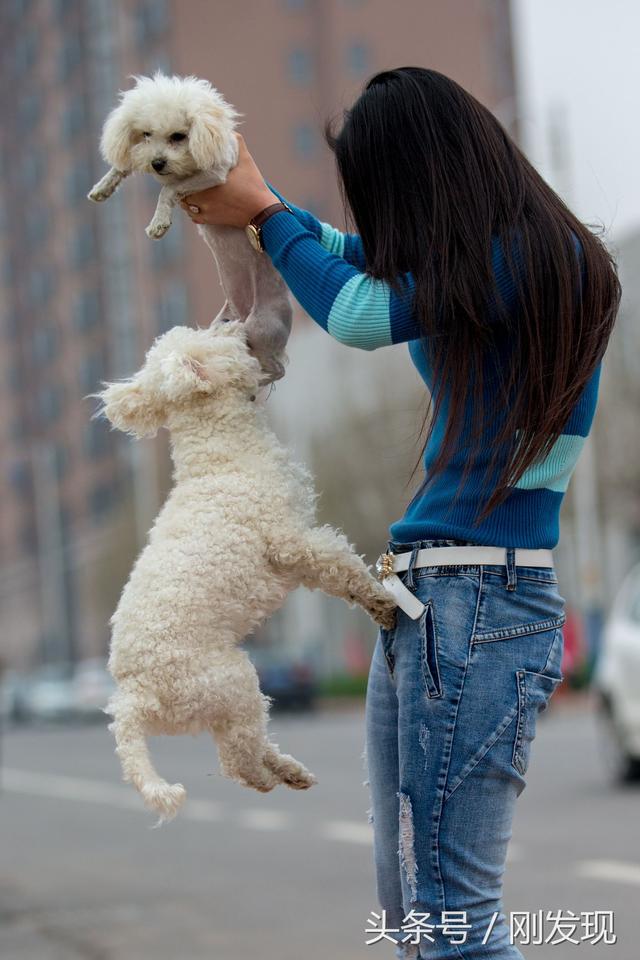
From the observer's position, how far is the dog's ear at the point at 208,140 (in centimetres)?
252

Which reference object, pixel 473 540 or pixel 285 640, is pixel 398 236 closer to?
pixel 473 540

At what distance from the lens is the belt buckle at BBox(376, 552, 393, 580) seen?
2.60 metres

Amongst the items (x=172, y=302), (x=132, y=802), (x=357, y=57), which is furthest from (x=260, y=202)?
(x=357, y=57)

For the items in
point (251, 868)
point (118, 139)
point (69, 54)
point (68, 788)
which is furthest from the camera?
point (69, 54)

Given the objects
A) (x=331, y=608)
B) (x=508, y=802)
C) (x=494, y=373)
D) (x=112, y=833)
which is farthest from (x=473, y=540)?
(x=331, y=608)

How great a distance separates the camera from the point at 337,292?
8.16ft

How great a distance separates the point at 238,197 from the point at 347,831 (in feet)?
25.6

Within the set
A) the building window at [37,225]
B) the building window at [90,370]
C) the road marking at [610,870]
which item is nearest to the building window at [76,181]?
the building window at [37,225]

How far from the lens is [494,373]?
2486 mm

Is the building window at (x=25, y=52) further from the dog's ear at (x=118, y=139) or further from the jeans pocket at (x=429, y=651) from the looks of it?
the jeans pocket at (x=429, y=651)

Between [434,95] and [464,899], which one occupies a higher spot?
[434,95]

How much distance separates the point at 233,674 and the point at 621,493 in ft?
91.4

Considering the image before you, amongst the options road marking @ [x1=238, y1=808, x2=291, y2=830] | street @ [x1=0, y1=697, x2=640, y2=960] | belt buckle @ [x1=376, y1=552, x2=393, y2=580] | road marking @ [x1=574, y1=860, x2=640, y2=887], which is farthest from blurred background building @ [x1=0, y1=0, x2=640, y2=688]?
belt buckle @ [x1=376, y1=552, x2=393, y2=580]

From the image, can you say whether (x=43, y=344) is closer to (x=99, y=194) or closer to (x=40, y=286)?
(x=40, y=286)
